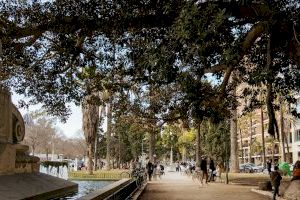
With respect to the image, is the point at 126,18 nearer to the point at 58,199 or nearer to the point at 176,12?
the point at 176,12

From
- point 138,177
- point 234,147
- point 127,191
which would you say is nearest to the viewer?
point 127,191

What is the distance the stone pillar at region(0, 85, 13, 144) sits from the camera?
12.4 meters

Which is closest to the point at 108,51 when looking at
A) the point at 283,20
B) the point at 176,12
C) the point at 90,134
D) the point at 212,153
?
the point at 176,12

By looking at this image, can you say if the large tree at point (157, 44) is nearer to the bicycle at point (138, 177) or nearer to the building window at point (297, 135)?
the bicycle at point (138, 177)

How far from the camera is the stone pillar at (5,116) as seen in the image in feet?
40.7

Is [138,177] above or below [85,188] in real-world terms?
above

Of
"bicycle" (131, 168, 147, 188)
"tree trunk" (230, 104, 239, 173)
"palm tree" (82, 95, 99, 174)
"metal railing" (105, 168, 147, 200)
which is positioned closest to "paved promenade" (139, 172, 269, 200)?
"metal railing" (105, 168, 147, 200)

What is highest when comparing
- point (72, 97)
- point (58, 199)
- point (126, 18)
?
point (126, 18)

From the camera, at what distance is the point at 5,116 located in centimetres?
1257

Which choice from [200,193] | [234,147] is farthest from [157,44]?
[234,147]

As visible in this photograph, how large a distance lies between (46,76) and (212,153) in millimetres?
37303

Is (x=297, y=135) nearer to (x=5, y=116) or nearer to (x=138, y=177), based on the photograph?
(x=138, y=177)

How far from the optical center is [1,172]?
11992 mm

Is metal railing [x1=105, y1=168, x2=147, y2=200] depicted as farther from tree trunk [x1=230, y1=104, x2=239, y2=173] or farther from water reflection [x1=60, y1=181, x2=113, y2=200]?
tree trunk [x1=230, y1=104, x2=239, y2=173]
